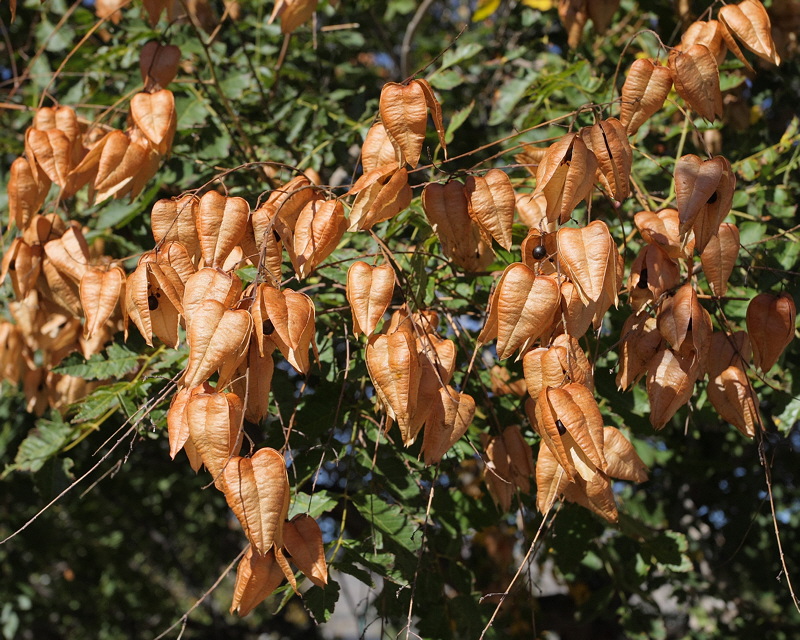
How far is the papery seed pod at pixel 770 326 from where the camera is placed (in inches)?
53.5

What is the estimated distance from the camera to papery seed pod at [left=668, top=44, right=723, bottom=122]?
4.56 feet

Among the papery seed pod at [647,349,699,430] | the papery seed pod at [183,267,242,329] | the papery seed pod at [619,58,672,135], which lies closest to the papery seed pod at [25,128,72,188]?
the papery seed pod at [183,267,242,329]

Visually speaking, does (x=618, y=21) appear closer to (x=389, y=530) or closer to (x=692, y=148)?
(x=692, y=148)

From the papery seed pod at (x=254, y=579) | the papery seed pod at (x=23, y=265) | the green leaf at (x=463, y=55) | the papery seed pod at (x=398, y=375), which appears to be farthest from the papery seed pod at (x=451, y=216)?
the green leaf at (x=463, y=55)

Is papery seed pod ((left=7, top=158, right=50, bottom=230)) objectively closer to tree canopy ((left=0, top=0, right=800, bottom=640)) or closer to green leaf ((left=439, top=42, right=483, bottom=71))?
tree canopy ((left=0, top=0, right=800, bottom=640))

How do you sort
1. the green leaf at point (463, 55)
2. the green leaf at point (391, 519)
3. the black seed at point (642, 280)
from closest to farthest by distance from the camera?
the black seed at point (642, 280) → the green leaf at point (391, 519) → the green leaf at point (463, 55)

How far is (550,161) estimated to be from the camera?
4.06 ft

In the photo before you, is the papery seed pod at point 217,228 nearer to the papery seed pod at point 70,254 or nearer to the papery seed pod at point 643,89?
the papery seed pod at point 70,254

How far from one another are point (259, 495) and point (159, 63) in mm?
1183

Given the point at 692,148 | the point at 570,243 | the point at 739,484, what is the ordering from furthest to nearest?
the point at 739,484, the point at 692,148, the point at 570,243

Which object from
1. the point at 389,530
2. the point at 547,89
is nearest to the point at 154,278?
the point at 389,530

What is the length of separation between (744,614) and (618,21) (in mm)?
2274

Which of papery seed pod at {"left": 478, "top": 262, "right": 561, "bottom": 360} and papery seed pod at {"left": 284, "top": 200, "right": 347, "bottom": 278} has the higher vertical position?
papery seed pod at {"left": 284, "top": 200, "right": 347, "bottom": 278}

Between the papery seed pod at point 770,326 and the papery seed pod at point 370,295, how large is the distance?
63 cm
